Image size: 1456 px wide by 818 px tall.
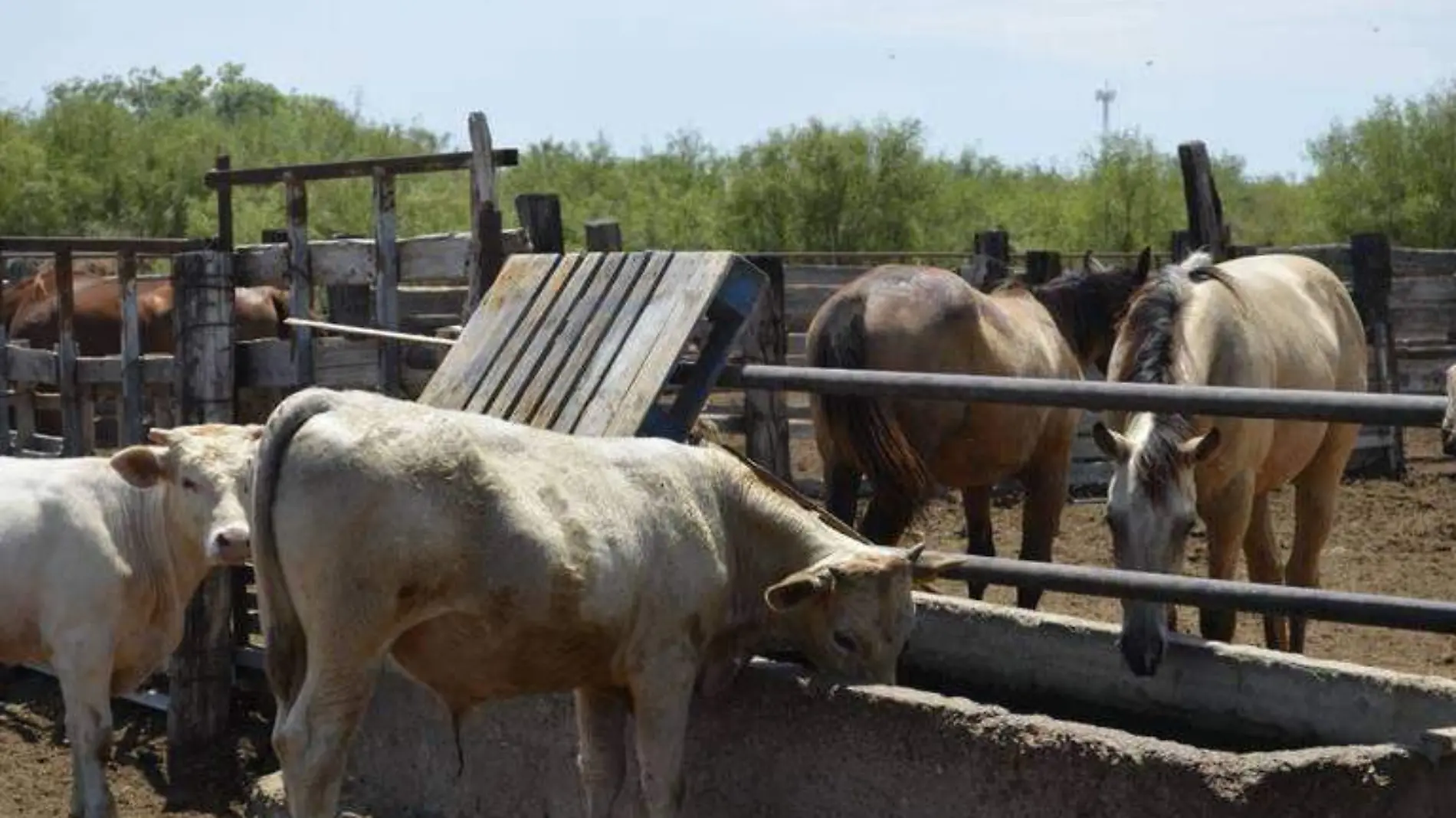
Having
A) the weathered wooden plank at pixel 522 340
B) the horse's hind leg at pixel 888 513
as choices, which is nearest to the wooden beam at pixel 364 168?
the weathered wooden plank at pixel 522 340

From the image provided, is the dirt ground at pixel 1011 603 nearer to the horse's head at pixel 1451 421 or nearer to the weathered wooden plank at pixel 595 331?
the weathered wooden plank at pixel 595 331

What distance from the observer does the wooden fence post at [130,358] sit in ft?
34.8

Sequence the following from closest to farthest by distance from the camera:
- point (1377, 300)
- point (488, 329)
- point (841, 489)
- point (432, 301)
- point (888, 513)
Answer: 1. point (488, 329)
2. point (888, 513)
3. point (841, 489)
4. point (432, 301)
5. point (1377, 300)

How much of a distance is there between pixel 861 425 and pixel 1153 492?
275 centimetres

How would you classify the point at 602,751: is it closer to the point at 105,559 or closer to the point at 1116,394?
the point at 1116,394

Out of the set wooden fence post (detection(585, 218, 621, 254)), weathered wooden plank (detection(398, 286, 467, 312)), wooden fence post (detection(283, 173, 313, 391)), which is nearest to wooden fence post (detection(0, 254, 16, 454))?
weathered wooden plank (detection(398, 286, 467, 312))

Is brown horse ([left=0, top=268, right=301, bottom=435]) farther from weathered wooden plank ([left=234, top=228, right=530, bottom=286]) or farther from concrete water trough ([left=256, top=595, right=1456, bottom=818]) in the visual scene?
concrete water trough ([left=256, top=595, right=1456, bottom=818])

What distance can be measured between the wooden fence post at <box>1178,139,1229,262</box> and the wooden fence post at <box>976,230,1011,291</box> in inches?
140

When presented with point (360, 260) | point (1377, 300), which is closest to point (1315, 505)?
point (360, 260)

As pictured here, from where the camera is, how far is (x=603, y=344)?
23.5ft

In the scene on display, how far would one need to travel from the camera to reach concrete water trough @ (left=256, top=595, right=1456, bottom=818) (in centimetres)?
496

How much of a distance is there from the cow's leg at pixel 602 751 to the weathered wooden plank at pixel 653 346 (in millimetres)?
1098

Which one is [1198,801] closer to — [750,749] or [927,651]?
[750,749]

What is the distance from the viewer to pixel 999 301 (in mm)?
10906
